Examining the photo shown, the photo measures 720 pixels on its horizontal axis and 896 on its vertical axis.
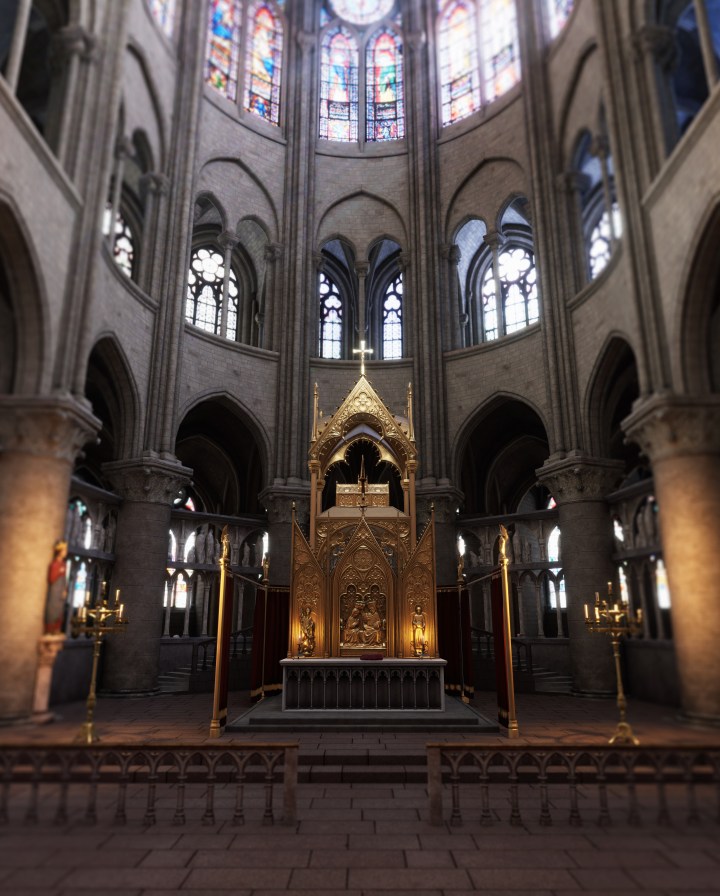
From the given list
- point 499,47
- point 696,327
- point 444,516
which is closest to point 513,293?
point 499,47

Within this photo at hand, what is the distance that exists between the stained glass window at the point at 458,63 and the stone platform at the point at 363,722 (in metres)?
21.1

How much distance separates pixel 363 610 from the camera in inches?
519

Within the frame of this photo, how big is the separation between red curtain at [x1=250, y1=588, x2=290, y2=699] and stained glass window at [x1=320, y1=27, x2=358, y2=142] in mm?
18555

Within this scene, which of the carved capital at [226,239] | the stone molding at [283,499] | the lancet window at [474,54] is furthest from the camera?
the lancet window at [474,54]

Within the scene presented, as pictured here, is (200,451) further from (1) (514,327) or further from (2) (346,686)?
(2) (346,686)

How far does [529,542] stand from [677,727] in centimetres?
921

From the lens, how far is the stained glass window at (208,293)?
24.0 meters

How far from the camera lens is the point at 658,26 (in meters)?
14.9

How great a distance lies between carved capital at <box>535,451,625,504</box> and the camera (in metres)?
17.6

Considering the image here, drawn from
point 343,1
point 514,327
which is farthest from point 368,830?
point 343,1

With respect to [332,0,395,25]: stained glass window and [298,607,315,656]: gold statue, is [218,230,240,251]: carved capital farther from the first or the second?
[298,607,315,656]: gold statue

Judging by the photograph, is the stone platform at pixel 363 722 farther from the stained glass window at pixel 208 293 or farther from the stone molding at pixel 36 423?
the stained glass window at pixel 208 293

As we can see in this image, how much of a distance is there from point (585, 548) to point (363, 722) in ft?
29.2

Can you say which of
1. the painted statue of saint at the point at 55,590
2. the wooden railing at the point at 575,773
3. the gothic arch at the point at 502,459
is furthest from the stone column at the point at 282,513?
the wooden railing at the point at 575,773
